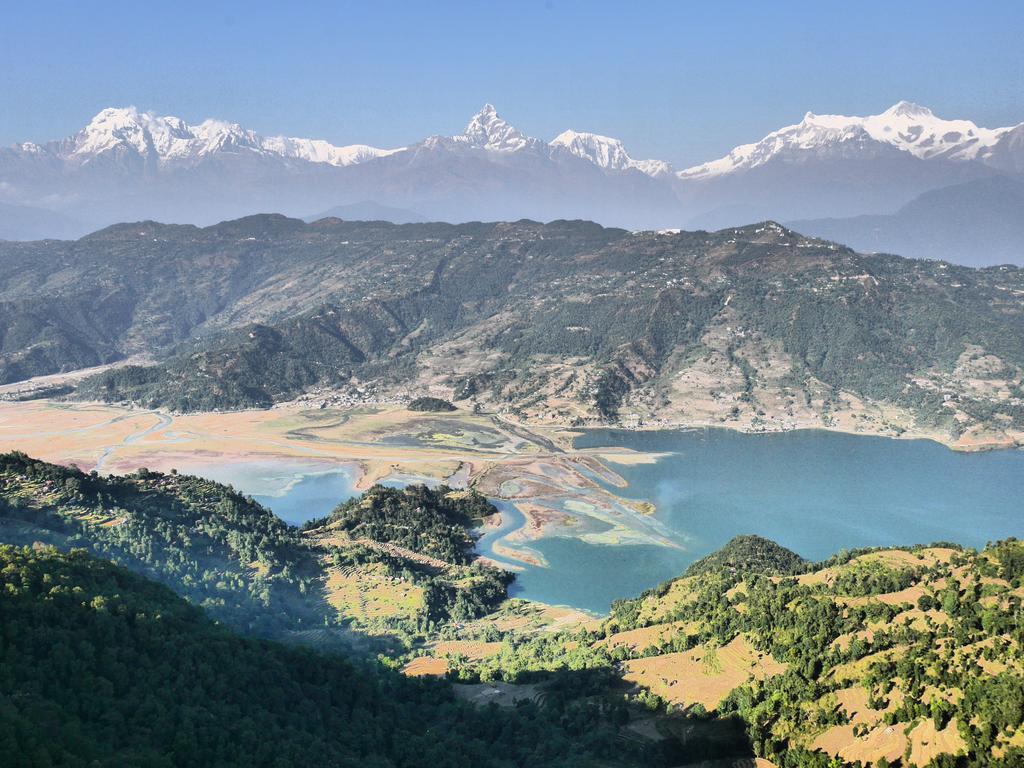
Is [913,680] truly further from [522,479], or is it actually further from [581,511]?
[522,479]

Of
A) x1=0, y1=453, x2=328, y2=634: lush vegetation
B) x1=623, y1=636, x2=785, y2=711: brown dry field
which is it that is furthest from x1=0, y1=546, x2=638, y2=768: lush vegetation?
x1=0, y1=453, x2=328, y2=634: lush vegetation

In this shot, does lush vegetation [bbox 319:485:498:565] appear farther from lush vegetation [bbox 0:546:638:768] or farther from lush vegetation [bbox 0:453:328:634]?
lush vegetation [bbox 0:546:638:768]

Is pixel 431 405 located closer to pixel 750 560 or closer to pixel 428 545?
pixel 428 545

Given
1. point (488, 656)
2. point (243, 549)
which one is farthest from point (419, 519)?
point (488, 656)

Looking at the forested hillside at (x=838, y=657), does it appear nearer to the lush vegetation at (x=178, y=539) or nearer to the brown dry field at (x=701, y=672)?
the brown dry field at (x=701, y=672)

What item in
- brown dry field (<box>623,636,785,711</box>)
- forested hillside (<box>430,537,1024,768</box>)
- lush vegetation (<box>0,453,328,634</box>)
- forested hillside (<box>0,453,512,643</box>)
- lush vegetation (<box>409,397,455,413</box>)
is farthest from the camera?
lush vegetation (<box>409,397,455,413</box>)

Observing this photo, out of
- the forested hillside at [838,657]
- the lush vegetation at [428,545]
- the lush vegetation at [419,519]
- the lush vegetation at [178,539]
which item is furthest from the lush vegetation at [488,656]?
the lush vegetation at [419,519]
